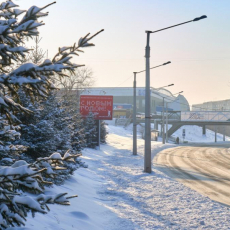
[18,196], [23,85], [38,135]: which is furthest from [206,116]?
[18,196]

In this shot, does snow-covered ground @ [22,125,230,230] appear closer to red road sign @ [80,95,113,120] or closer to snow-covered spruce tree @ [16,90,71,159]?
snow-covered spruce tree @ [16,90,71,159]

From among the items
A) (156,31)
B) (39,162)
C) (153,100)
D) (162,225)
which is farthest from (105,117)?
(153,100)

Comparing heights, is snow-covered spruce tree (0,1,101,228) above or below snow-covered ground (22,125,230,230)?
above

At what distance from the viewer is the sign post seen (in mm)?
40344

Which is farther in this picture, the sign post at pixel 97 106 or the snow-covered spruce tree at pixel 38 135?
the sign post at pixel 97 106

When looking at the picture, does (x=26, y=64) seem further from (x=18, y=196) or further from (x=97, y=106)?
(x=97, y=106)

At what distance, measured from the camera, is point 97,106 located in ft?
134

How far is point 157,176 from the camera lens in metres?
17.9

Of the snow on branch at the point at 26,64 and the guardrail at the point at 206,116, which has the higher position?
the snow on branch at the point at 26,64

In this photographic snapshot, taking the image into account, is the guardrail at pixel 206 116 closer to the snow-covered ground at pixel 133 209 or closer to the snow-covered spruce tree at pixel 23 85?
the snow-covered ground at pixel 133 209

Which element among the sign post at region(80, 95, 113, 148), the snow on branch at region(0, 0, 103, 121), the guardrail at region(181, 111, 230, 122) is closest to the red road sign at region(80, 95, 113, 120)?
the sign post at region(80, 95, 113, 148)

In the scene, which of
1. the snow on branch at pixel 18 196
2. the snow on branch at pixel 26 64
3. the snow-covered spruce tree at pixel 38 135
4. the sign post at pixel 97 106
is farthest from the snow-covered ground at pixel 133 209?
the sign post at pixel 97 106

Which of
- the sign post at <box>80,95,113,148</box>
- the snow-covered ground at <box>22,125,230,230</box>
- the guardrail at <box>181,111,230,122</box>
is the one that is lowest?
the snow-covered ground at <box>22,125,230,230</box>

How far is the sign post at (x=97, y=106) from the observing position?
4034 cm
